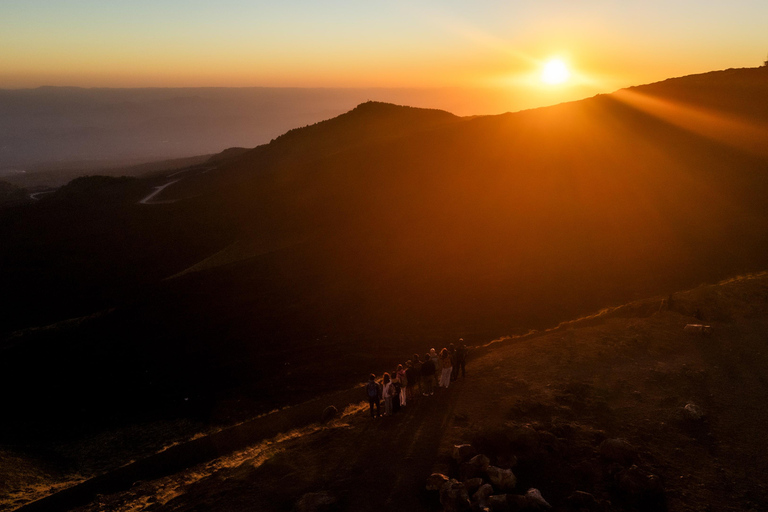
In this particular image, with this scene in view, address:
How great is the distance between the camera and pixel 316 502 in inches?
408

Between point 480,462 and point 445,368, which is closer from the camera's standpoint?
point 480,462

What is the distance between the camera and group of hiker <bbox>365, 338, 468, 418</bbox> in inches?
528

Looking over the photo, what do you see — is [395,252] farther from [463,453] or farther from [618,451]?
[618,451]

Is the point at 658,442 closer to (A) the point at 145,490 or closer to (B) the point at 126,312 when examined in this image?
(A) the point at 145,490

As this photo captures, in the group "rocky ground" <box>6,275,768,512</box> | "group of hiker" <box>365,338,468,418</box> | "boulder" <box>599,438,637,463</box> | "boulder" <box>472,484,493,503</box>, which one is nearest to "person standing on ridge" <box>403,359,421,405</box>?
"group of hiker" <box>365,338,468,418</box>

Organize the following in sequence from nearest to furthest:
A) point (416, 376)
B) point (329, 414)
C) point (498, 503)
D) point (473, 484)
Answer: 1. point (498, 503)
2. point (473, 484)
3. point (416, 376)
4. point (329, 414)

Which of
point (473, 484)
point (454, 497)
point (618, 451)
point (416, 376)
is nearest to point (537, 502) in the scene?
point (473, 484)

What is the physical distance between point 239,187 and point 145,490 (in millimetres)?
43437

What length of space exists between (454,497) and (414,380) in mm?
4601

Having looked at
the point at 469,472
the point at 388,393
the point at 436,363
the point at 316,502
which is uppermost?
the point at 436,363

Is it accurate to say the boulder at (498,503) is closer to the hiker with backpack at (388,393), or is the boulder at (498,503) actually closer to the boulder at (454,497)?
the boulder at (454,497)

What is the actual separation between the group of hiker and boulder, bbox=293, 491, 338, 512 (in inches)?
130

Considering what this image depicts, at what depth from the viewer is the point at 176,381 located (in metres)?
21.0

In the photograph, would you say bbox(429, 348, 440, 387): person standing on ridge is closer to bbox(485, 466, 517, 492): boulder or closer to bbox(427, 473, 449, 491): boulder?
bbox(427, 473, 449, 491): boulder
